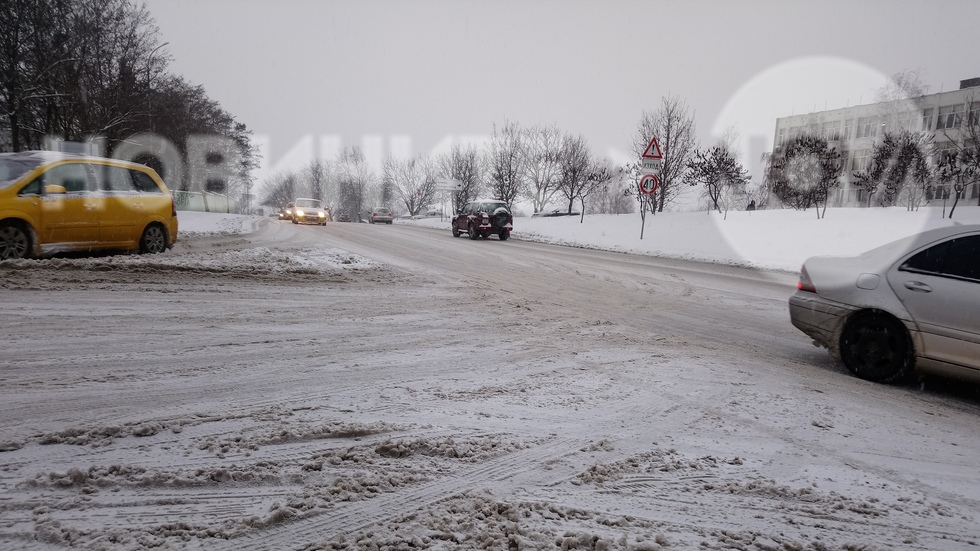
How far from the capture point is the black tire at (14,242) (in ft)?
26.0

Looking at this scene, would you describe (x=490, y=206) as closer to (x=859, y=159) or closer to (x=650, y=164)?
(x=650, y=164)

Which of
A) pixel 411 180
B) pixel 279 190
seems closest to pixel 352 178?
pixel 411 180

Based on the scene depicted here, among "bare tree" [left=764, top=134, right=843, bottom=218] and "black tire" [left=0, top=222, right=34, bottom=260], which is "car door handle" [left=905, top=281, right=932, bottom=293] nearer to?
"black tire" [left=0, top=222, right=34, bottom=260]

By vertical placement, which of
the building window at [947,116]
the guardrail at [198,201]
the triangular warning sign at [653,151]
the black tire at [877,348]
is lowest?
the black tire at [877,348]

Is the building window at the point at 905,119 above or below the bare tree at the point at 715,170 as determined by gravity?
above

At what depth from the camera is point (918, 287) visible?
4.59 meters

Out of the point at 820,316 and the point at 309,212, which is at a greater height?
the point at 309,212

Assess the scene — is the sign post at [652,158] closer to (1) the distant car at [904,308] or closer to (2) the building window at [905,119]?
(1) the distant car at [904,308]

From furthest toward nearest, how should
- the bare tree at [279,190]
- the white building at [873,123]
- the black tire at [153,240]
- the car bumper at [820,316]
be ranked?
the bare tree at [279,190] < the white building at [873,123] < the black tire at [153,240] < the car bumper at [820,316]

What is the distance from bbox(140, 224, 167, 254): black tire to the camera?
10.2 meters

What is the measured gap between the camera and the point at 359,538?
212cm

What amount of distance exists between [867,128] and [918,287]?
76097 millimetres

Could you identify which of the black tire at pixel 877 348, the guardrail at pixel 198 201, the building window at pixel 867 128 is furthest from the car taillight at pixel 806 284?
the building window at pixel 867 128

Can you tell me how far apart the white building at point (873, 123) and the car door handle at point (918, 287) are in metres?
56.4
